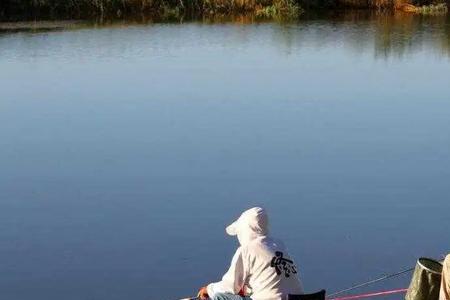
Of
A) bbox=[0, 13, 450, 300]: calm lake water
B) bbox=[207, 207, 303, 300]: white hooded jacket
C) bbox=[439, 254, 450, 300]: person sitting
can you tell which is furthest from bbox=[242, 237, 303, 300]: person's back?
bbox=[0, 13, 450, 300]: calm lake water

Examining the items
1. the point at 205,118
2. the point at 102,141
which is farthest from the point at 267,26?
the point at 102,141

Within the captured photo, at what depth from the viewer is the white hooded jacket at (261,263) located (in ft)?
11.7

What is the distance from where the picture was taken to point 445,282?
3.76m

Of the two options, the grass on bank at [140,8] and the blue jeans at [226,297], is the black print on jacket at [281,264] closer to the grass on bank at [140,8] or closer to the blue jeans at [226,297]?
the blue jeans at [226,297]

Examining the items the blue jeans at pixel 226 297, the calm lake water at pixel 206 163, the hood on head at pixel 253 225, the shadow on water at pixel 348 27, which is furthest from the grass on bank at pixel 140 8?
the hood on head at pixel 253 225

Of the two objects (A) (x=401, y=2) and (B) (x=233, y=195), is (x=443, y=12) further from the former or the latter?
(B) (x=233, y=195)

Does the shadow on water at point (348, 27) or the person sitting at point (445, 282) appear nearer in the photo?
the person sitting at point (445, 282)

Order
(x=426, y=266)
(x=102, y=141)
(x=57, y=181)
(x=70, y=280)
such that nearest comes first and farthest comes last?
(x=426, y=266)
(x=70, y=280)
(x=57, y=181)
(x=102, y=141)

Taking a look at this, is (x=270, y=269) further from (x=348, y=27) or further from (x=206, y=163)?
(x=348, y=27)

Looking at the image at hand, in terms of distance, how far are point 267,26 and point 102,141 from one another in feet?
35.5

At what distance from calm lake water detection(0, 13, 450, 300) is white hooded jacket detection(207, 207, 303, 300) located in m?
2.16

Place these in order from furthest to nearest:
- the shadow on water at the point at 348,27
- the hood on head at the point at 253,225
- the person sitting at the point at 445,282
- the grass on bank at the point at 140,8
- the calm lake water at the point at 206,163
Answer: the grass on bank at the point at 140,8 < the shadow on water at the point at 348,27 < the calm lake water at the point at 206,163 < the person sitting at the point at 445,282 < the hood on head at the point at 253,225

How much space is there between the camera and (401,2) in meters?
23.5

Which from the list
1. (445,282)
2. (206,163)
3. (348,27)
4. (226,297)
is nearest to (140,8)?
(348,27)
